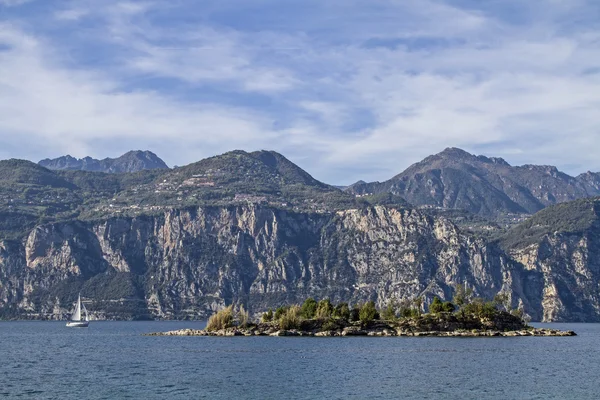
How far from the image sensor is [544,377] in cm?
12256

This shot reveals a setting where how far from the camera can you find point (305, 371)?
130m

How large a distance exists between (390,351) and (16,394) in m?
84.7

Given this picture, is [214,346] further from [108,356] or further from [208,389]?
[208,389]

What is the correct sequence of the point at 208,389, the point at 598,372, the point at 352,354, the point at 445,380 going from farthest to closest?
1. the point at 352,354
2. the point at 598,372
3. the point at 445,380
4. the point at 208,389

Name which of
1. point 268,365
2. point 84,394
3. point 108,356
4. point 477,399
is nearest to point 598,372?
point 477,399

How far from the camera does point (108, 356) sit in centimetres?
16162

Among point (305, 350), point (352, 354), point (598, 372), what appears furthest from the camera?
point (305, 350)

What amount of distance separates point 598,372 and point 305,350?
200 ft

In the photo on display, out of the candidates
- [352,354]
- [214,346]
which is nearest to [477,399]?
[352,354]

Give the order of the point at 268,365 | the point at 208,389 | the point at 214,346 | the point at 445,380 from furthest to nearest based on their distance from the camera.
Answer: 1. the point at 214,346
2. the point at 268,365
3. the point at 445,380
4. the point at 208,389

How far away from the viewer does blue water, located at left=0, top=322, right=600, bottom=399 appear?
339ft

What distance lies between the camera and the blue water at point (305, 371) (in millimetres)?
103438

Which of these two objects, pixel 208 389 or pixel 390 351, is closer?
pixel 208 389

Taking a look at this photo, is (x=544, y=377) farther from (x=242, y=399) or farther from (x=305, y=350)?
(x=305, y=350)
